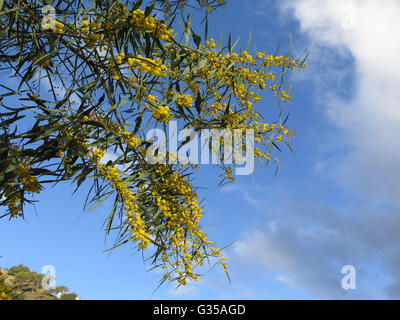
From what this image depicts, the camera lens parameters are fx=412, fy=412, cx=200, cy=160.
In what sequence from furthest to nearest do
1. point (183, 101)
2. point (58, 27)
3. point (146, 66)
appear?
1. point (183, 101)
2. point (58, 27)
3. point (146, 66)

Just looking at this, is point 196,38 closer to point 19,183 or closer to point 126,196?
point 126,196

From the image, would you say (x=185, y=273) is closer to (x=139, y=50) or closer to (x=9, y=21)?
(x=139, y=50)

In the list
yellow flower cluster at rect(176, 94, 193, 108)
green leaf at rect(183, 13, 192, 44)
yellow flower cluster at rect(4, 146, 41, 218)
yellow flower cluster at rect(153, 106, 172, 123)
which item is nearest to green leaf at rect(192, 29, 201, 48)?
green leaf at rect(183, 13, 192, 44)

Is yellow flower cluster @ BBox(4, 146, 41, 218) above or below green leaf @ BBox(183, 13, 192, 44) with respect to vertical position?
below

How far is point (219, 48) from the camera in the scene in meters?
2.52

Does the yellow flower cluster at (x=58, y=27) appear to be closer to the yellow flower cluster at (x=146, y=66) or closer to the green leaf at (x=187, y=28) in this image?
the yellow flower cluster at (x=146, y=66)

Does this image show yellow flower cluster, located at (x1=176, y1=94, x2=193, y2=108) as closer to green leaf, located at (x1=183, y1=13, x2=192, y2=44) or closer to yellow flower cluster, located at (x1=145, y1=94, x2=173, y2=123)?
yellow flower cluster, located at (x1=145, y1=94, x2=173, y2=123)

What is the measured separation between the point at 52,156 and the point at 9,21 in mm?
936

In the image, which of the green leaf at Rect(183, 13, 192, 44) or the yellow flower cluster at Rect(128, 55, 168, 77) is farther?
the green leaf at Rect(183, 13, 192, 44)

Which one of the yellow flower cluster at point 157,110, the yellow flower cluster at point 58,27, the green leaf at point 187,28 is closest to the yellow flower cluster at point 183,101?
the yellow flower cluster at point 157,110

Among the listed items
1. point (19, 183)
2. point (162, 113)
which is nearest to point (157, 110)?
point (162, 113)
